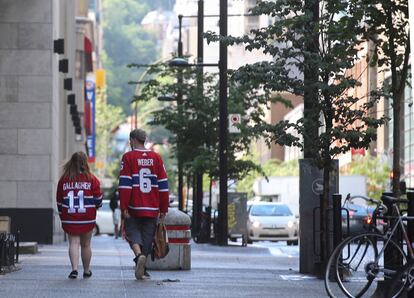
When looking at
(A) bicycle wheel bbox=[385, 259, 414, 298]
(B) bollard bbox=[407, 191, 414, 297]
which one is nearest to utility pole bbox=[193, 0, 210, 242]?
(B) bollard bbox=[407, 191, 414, 297]

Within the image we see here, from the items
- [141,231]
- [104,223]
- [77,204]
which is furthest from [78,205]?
[104,223]

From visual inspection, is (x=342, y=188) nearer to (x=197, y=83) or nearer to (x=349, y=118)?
(x=197, y=83)

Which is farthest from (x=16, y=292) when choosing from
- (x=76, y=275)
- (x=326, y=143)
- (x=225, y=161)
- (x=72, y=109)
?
(x=72, y=109)

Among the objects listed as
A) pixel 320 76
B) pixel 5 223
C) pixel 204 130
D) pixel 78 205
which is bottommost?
pixel 5 223

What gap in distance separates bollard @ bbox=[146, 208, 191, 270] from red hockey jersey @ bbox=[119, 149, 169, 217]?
3.14m

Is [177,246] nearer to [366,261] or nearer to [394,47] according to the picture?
[394,47]

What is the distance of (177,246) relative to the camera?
19.4 metres

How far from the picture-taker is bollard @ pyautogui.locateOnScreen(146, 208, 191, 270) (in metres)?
19.4

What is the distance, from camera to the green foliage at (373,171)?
3123 inches

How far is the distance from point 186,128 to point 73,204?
2406 centimetres

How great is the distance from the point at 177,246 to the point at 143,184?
3.35m

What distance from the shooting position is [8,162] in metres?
31.3

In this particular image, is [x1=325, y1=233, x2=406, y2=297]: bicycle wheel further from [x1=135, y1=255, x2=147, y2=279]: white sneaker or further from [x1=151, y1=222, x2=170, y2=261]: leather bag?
[x1=151, y1=222, x2=170, y2=261]: leather bag

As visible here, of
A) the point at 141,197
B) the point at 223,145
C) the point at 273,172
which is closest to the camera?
the point at 141,197
